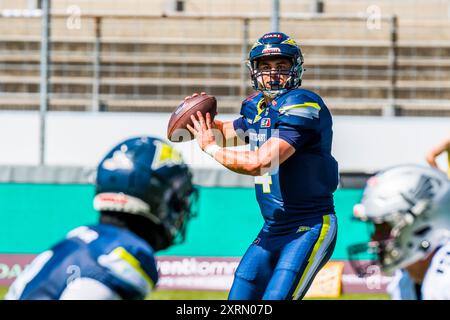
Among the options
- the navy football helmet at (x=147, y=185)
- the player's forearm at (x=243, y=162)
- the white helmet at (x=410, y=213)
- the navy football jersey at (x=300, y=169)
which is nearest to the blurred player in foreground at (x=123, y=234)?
the navy football helmet at (x=147, y=185)

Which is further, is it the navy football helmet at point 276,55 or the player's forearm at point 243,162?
the navy football helmet at point 276,55

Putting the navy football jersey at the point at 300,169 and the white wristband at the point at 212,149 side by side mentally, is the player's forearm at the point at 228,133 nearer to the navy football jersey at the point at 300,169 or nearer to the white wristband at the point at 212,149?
the navy football jersey at the point at 300,169

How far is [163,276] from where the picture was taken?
9602 mm

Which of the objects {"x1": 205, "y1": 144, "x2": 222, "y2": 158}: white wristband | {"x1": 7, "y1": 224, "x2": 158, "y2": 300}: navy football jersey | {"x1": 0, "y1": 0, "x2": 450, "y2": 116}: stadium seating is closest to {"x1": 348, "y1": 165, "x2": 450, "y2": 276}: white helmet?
{"x1": 7, "y1": 224, "x2": 158, "y2": 300}: navy football jersey

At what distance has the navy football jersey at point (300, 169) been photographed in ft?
17.2

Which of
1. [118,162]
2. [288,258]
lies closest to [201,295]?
[288,258]

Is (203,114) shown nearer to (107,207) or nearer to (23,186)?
(107,207)

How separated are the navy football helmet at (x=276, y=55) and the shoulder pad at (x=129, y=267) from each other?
2396 millimetres

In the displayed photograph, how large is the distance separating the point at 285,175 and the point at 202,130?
1.80ft

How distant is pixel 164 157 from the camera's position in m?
3.60

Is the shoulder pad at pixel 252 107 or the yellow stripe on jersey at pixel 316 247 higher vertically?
the shoulder pad at pixel 252 107

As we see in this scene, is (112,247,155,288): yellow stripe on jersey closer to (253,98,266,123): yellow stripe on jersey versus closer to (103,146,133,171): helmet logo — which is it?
(103,146,133,171): helmet logo

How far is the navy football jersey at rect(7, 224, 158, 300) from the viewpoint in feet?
10.7

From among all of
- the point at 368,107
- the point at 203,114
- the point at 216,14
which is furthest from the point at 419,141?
the point at 203,114
